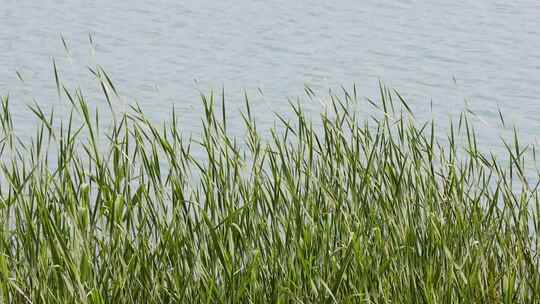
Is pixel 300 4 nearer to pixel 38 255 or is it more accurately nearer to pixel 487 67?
pixel 487 67

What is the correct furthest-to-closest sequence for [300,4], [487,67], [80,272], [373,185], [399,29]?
1. [300,4]
2. [399,29]
3. [487,67]
4. [373,185]
5. [80,272]

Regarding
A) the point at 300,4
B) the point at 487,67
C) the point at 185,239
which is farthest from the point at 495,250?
the point at 300,4

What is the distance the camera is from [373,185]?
397cm

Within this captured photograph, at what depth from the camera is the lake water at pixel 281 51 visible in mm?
12781

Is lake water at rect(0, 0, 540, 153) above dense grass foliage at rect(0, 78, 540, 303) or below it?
below

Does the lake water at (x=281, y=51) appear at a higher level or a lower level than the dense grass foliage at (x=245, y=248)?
lower

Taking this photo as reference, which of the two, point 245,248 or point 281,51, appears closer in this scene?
point 245,248

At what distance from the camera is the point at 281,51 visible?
50.9ft

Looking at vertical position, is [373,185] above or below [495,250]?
above

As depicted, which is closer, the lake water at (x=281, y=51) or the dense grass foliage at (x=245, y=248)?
the dense grass foliage at (x=245, y=248)

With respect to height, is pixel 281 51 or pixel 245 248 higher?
pixel 245 248

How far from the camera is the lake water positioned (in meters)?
12.8

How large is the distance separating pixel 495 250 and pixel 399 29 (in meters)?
13.4

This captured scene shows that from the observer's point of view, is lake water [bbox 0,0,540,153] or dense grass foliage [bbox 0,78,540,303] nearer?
dense grass foliage [bbox 0,78,540,303]
